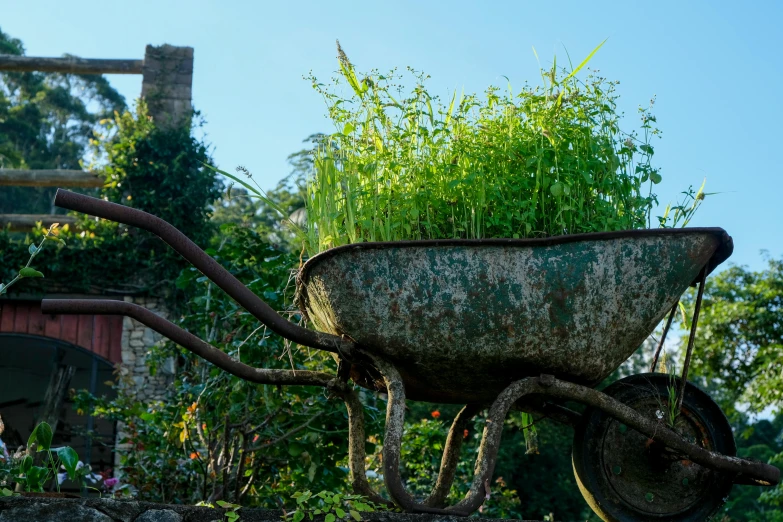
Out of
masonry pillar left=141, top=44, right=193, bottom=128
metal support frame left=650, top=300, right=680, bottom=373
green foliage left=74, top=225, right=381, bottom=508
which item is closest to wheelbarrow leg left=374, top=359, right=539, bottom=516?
metal support frame left=650, top=300, right=680, bottom=373

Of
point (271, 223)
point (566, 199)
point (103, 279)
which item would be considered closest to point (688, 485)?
point (566, 199)

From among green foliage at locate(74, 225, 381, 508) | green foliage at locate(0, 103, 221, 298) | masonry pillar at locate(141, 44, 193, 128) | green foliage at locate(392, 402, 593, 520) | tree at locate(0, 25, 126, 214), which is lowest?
green foliage at locate(392, 402, 593, 520)

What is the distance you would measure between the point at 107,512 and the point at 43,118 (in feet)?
78.4

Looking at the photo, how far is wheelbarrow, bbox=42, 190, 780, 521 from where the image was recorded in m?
2.03

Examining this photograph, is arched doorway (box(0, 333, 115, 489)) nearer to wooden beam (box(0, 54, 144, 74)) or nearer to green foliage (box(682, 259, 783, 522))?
wooden beam (box(0, 54, 144, 74))

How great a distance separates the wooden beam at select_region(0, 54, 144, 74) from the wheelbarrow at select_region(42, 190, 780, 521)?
25.8 ft

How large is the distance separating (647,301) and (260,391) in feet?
6.58

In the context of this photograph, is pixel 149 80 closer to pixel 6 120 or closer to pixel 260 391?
pixel 260 391

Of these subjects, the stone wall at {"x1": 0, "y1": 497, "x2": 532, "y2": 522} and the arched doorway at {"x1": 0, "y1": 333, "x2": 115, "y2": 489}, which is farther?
the arched doorway at {"x1": 0, "y1": 333, "x2": 115, "y2": 489}

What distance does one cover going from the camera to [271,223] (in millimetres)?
19141

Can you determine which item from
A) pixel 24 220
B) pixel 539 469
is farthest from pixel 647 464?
pixel 539 469

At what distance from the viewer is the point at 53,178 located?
346 inches

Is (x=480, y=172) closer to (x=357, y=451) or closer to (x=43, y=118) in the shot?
(x=357, y=451)

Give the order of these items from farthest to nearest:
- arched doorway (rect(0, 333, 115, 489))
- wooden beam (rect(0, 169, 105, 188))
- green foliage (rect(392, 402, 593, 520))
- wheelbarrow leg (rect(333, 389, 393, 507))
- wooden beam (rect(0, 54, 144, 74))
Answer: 1. arched doorway (rect(0, 333, 115, 489))
2. green foliage (rect(392, 402, 593, 520))
3. wooden beam (rect(0, 54, 144, 74))
4. wooden beam (rect(0, 169, 105, 188))
5. wheelbarrow leg (rect(333, 389, 393, 507))
